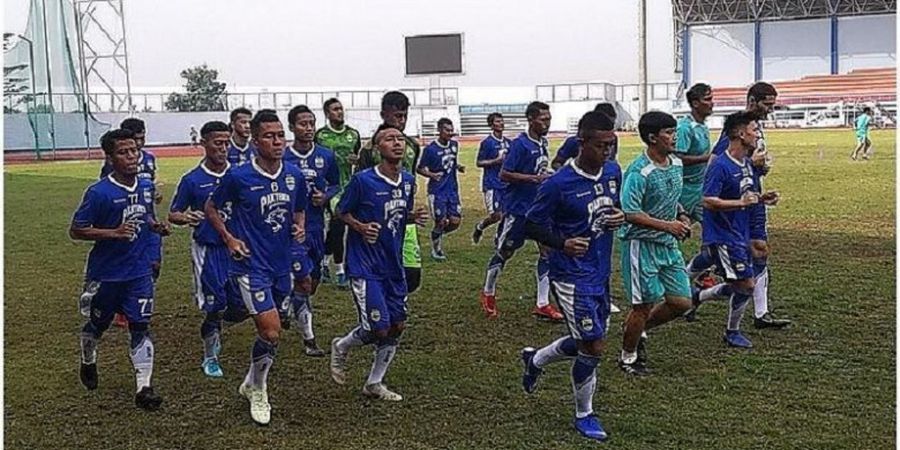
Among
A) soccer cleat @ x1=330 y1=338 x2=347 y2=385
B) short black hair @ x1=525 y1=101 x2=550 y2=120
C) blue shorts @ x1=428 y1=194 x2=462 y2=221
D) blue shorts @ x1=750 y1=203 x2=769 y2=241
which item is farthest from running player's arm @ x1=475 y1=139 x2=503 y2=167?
soccer cleat @ x1=330 y1=338 x2=347 y2=385

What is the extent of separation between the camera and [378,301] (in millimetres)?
6816

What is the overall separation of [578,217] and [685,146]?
3791 mm

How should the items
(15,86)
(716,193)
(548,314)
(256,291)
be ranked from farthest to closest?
1. (15,86)
2. (548,314)
3. (716,193)
4. (256,291)

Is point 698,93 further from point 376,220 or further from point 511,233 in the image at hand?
point 376,220

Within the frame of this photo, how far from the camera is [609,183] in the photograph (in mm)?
6480

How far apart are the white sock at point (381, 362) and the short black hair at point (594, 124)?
188 centimetres

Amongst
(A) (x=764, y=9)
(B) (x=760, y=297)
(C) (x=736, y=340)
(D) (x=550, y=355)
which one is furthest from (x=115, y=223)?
(A) (x=764, y=9)

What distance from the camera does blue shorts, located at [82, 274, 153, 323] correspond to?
7105 millimetres

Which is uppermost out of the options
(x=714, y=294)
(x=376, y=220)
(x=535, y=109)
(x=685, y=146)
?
(x=535, y=109)

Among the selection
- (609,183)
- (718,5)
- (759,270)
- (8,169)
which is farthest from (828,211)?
(718,5)

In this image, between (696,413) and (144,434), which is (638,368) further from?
(144,434)

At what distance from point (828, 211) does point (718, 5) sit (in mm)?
61021

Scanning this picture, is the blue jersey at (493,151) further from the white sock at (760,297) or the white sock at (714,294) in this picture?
the white sock at (760,297)

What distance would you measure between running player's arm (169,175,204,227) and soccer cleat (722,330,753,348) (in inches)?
161
